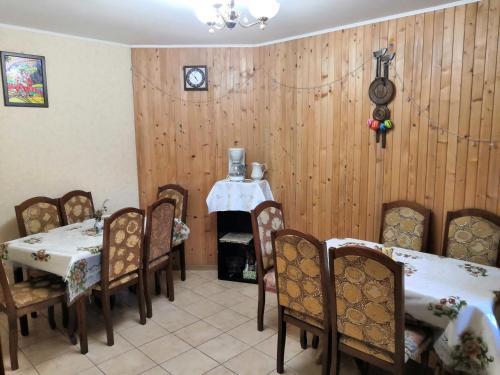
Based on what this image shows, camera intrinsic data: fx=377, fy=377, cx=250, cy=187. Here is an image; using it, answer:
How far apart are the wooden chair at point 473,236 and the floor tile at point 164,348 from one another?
1.97 meters

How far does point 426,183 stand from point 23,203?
321 centimetres

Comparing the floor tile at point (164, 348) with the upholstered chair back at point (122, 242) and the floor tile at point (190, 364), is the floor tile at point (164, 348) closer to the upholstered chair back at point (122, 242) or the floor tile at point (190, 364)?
the floor tile at point (190, 364)

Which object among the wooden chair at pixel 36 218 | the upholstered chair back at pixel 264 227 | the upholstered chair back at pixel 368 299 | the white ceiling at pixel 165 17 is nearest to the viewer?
the upholstered chair back at pixel 368 299

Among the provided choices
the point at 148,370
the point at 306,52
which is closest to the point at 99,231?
the point at 148,370

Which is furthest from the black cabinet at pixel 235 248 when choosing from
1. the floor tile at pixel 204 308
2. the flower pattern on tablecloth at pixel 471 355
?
the flower pattern on tablecloth at pixel 471 355

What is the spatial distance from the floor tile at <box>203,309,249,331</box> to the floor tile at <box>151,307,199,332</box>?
0.47 ft

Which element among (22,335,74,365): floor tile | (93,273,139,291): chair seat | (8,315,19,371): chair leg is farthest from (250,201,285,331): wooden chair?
(8,315,19,371): chair leg

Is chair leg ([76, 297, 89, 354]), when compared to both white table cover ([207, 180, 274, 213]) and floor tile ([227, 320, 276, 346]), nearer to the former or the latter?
floor tile ([227, 320, 276, 346])

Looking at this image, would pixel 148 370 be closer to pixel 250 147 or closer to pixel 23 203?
pixel 23 203

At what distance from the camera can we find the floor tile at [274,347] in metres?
2.53

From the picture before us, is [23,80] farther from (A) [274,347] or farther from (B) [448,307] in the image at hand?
(B) [448,307]

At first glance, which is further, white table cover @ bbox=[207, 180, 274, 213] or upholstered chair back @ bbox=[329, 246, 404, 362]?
white table cover @ bbox=[207, 180, 274, 213]

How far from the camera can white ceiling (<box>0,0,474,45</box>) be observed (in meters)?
2.60

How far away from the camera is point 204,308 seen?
3213 millimetres
